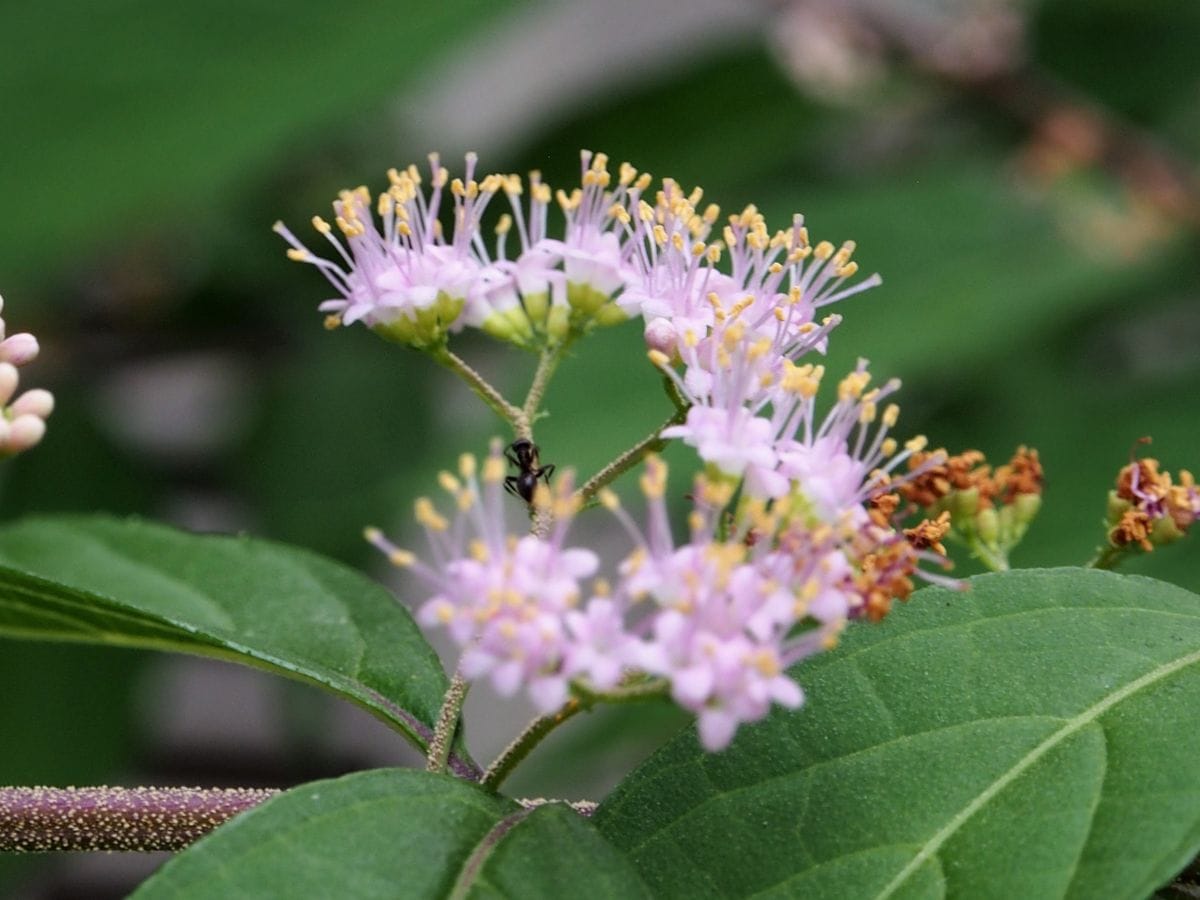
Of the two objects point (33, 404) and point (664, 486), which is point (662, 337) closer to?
point (664, 486)

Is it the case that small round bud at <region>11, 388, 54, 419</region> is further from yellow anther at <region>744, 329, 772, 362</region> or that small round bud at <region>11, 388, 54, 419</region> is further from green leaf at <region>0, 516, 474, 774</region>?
yellow anther at <region>744, 329, 772, 362</region>

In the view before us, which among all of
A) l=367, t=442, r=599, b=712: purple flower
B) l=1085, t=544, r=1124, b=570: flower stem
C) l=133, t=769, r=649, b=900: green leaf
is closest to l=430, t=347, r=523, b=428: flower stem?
l=367, t=442, r=599, b=712: purple flower

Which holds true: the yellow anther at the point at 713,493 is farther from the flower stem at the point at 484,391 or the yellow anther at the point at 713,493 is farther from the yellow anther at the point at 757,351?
the flower stem at the point at 484,391

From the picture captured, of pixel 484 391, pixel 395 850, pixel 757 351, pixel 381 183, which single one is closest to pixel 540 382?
pixel 484 391

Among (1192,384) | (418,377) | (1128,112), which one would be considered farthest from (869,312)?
(1128,112)

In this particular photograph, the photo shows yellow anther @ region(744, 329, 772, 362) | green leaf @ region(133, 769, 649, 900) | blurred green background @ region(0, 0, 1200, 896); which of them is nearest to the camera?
green leaf @ region(133, 769, 649, 900)

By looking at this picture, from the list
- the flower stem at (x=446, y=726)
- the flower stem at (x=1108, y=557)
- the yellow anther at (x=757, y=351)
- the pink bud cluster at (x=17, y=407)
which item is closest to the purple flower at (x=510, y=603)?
the flower stem at (x=446, y=726)
